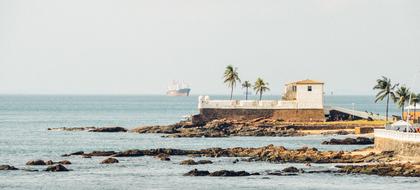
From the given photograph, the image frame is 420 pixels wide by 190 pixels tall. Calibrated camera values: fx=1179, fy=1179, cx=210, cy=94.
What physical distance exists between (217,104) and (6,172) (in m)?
62.4

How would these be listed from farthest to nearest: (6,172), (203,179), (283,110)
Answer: (283,110), (6,172), (203,179)

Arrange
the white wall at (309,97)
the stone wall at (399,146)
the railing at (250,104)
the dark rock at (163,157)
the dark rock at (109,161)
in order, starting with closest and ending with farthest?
the stone wall at (399,146) < the dark rock at (109,161) < the dark rock at (163,157) < the white wall at (309,97) < the railing at (250,104)

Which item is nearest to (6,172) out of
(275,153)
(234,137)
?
(275,153)

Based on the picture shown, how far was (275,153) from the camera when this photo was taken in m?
92.5

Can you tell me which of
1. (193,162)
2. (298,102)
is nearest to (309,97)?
(298,102)

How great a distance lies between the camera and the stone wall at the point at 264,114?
140m

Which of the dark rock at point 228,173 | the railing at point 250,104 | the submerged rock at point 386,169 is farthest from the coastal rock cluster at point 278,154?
the railing at point 250,104

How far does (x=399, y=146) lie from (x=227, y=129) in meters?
53.1

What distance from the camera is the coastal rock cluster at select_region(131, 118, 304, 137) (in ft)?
426

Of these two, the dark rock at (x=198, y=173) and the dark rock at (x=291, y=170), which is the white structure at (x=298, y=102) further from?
the dark rock at (x=198, y=173)

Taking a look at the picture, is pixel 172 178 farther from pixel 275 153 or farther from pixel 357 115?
pixel 357 115

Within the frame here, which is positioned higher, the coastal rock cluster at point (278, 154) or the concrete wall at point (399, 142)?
the concrete wall at point (399, 142)

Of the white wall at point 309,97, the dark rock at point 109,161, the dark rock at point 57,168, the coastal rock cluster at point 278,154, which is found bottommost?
the dark rock at point 57,168

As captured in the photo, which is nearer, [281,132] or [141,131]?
[281,132]
